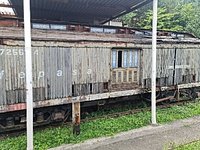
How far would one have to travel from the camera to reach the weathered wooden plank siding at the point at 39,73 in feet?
22.0

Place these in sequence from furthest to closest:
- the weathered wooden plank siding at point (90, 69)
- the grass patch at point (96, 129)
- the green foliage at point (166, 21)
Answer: the green foliage at point (166, 21) < the weathered wooden plank siding at point (90, 69) < the grass patch at point (96, 129)

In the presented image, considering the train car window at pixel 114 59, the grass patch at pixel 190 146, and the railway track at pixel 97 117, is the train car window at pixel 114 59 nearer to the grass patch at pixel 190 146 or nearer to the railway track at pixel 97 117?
the railway track at pixel 97 117

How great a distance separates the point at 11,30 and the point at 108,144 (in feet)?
14.7

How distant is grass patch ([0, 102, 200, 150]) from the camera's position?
258 inches

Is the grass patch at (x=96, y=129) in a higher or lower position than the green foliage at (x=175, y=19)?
lower

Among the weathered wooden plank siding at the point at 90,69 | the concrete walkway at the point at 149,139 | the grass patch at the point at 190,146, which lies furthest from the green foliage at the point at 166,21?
the grass patch at the point at 190,146

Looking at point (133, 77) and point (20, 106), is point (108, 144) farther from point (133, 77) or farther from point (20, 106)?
point (133, 77)

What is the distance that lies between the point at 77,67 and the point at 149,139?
316 centimetres

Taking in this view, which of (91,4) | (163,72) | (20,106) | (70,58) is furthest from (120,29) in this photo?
(20,106)

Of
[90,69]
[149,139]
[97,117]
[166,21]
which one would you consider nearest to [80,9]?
[90,69]

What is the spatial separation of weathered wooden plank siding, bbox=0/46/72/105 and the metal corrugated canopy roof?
4.50 m

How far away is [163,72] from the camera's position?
34.9ft

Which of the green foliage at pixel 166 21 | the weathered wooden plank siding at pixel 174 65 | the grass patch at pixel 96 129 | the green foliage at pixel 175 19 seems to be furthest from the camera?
the green foliage at pixel 166 21

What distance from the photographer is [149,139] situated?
698cm
